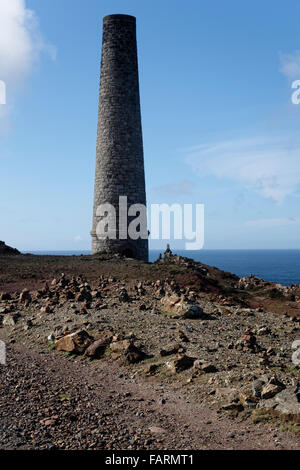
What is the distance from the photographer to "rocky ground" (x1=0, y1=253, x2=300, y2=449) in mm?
6824

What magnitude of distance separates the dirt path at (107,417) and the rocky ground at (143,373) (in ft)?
0.06

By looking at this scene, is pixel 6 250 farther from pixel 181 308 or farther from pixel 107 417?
pixel 107 417

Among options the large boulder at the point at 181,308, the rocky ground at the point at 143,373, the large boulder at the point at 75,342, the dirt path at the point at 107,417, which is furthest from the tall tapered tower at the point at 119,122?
the dirt path at the point at 107,417

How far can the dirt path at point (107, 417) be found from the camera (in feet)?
21.5

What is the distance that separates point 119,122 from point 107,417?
22599 millimetres

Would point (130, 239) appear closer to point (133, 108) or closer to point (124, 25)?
point (133, 108)

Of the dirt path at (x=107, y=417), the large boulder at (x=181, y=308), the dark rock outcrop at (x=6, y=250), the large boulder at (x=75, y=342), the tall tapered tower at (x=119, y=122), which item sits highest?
the tall tapered tower at (x=119, y=122)

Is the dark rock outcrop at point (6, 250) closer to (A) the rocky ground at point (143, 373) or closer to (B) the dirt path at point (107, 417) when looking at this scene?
(A) the rocky ground at point (143, 373)

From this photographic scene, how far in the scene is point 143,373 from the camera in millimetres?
9469

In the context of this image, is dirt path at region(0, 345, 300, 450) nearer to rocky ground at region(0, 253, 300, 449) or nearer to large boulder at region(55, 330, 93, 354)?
rocky ground at region(0, 253, 300, 449)

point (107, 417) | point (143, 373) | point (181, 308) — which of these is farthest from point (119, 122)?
point (107, 417)

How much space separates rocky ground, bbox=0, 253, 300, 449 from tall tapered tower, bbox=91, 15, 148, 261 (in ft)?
37.2

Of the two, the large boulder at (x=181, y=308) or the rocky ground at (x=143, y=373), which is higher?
the large boulder at (x=181, y=308)

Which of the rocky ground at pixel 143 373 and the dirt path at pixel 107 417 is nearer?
the dirt path at pixel 107 417
